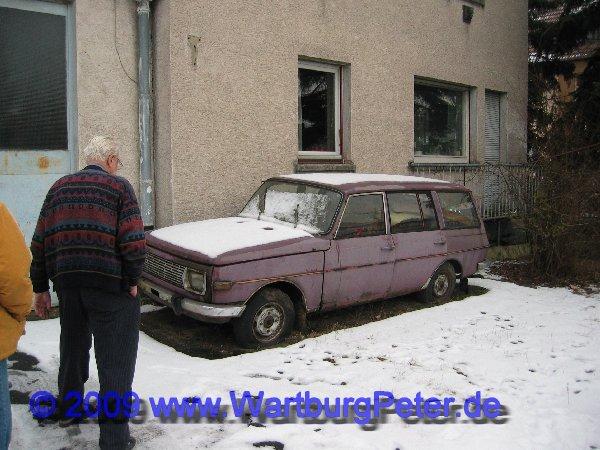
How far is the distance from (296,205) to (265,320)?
135 centimetres

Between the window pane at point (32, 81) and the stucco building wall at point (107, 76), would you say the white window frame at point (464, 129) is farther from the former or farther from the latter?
the window pane at point (32, 81)

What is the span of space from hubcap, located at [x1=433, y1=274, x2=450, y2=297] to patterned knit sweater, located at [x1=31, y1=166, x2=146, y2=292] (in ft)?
14.9

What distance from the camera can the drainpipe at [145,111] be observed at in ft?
21.9

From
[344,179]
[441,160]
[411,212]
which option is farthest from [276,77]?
[441,160]

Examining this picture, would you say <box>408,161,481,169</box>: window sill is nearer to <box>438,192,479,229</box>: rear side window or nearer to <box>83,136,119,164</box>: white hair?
<box>438,192,479,229</box>: rear side window

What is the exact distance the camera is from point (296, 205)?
235 inches

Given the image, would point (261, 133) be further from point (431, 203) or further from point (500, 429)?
point (500, 429)

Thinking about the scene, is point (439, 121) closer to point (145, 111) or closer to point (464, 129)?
point (464, 129)

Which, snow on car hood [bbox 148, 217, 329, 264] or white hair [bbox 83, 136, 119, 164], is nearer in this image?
white hair [bbox 83, 136, 119, 164]

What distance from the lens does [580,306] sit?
23.0 feet

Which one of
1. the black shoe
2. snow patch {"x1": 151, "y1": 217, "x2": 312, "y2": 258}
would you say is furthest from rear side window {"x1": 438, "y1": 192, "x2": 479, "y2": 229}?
the black shoe

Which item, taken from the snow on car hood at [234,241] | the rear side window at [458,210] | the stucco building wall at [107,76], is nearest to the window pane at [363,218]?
the snow on car hood at [234,241]

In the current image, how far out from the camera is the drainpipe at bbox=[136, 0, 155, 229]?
666cm

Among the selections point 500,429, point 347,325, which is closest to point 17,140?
point 347,325
